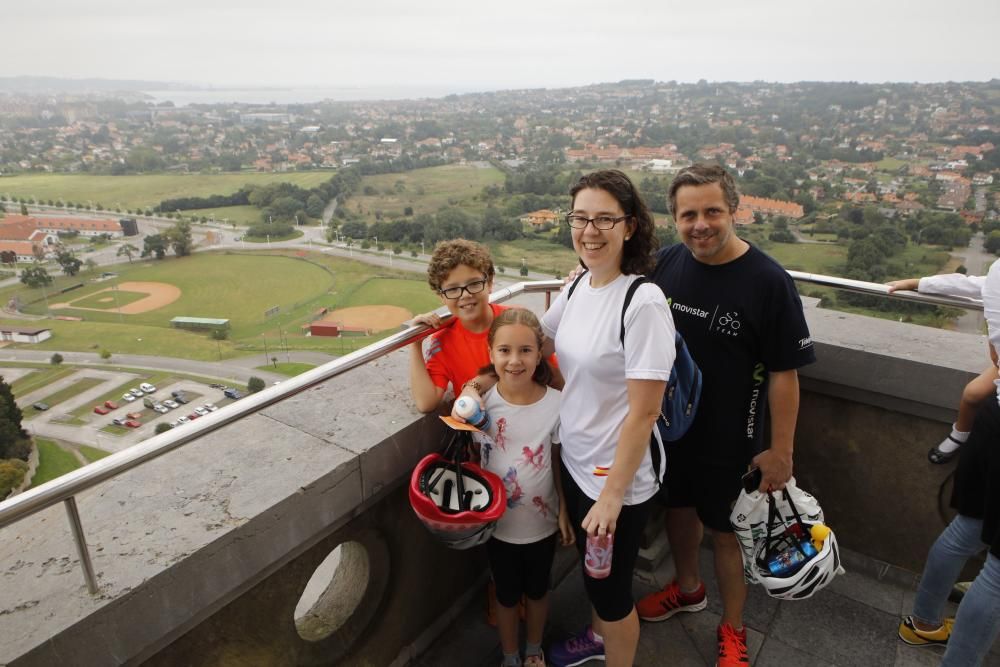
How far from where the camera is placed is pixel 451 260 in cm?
227

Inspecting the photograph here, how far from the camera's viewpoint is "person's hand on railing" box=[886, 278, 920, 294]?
8.66ft

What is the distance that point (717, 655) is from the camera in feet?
8.58

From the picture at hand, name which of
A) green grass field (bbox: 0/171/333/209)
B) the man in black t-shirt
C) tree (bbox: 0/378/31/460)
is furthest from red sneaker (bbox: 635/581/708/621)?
green grass field (bbox: 0/171/333/209)

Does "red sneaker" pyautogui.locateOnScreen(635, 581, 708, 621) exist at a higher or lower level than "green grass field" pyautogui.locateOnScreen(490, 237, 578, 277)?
lower

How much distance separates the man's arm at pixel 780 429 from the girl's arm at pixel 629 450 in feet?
2.04

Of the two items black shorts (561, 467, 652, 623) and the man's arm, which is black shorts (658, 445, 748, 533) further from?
black shorts (561, 467, 652, 623)

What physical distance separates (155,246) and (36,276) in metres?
6.40

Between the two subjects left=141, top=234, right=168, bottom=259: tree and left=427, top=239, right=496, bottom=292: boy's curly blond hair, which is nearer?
left=427, top=239, right=496, bottom=292: boy's curly blond hair

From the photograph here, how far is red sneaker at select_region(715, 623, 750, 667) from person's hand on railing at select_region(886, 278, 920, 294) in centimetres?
171

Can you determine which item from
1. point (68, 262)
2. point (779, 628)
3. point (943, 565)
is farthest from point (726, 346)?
point (68, 262)

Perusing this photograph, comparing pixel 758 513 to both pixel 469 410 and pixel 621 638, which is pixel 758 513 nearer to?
pixel 621 638

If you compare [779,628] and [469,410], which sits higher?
[469,410]

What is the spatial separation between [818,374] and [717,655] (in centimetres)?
145

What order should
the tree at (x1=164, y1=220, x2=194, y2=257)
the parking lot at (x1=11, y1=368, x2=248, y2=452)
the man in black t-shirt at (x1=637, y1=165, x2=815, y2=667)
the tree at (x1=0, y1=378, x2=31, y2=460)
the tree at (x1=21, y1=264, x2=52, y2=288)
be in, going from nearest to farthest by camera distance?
the man in black t-shirt at (x1=637, y1=165, x2=815, y2=667), the tree at (x1=0, y1=378, x2=31, y2=460), the parking lot at (x1=11, y1=368, x2=248, y2=452), the tree at (x1=21, y1=264, x2=52, y2=288), the tree at (x1=164, y1=220, x2=194, y2=257)
